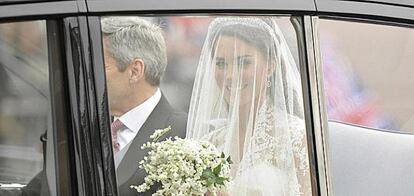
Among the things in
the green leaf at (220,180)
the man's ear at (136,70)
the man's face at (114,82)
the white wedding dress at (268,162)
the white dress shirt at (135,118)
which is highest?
the man's ear at (136,70)

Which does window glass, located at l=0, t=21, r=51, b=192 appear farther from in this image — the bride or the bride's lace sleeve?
the bride's lace sleeve

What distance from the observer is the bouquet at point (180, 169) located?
7.36ft

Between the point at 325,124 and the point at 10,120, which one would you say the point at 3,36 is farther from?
the point at 325,124

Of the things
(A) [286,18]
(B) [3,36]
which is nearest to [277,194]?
(A) [286,18]

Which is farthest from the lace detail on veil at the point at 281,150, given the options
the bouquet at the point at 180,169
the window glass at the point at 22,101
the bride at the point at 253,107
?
the window glass at the point at 22,101

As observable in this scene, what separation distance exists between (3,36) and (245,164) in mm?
763

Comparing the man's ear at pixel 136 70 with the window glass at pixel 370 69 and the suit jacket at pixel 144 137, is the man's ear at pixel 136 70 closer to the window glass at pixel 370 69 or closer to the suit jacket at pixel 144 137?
the suit jacket at pixel 144 137

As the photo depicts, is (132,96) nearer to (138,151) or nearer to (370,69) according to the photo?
(138,151)

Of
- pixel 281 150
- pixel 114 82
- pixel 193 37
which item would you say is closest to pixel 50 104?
pixel 114 82

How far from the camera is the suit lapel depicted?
7.33 feet

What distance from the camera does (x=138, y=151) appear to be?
2285 millimetres

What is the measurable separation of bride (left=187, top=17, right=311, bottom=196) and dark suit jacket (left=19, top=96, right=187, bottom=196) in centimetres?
5

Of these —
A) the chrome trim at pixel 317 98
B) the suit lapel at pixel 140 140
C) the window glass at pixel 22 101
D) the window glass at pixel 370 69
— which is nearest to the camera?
the window glass at pixel 22 101

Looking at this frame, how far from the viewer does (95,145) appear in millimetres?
2164
